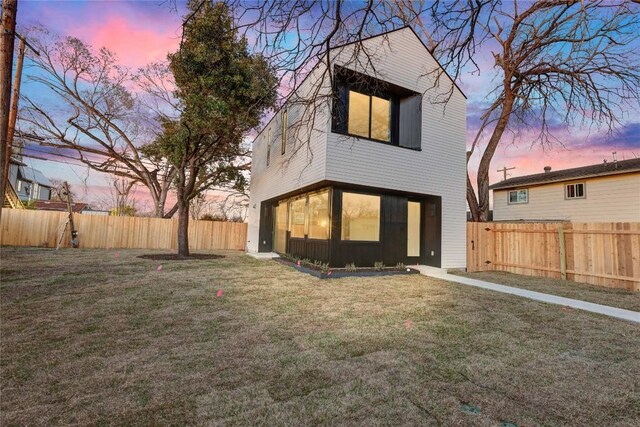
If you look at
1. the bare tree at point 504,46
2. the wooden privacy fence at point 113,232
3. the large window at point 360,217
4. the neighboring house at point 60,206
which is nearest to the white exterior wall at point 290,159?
the bare tree at point 504,46

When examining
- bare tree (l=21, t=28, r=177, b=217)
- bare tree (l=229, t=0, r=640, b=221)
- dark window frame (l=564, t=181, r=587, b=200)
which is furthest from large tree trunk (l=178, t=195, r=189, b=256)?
dark window frame (l=564, t=181, r=587, b=200)

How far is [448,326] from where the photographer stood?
3598mm

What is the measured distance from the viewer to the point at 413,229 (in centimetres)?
909

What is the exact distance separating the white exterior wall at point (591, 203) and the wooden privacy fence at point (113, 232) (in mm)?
17217

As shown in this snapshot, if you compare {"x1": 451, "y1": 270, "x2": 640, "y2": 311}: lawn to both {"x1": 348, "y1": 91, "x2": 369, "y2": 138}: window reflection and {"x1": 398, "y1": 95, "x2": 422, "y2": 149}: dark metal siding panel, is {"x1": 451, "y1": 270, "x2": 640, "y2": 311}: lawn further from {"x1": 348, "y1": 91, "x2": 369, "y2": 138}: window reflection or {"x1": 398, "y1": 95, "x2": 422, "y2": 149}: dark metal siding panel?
{"x1": 348, "y1": 91, "x2": 369, "y2": 138}: window reflection

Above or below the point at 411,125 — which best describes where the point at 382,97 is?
above

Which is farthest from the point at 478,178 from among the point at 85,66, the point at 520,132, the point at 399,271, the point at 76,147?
the point at 76,147

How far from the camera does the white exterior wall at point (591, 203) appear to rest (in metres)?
12.6

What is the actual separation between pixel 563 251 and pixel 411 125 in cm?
540

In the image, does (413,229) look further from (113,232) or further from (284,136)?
(113,232)

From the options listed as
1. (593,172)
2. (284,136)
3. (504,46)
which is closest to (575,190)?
(593,172)

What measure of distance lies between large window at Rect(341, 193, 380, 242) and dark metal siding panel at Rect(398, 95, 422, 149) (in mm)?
2035

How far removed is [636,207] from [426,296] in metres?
14.0

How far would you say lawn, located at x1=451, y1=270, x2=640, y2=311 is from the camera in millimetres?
5139
